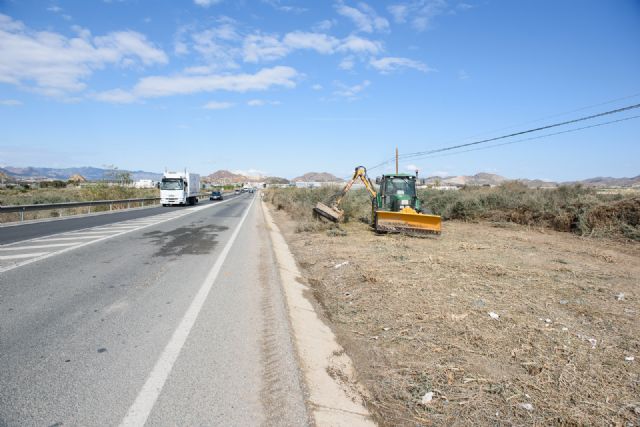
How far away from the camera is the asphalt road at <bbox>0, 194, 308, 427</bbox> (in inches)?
125

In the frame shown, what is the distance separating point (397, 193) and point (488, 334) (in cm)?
1227

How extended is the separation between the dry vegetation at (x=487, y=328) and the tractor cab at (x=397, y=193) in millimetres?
4281

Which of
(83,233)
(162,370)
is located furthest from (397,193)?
(162,370)

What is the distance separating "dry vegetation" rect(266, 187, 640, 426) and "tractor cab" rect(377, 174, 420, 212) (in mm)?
4281

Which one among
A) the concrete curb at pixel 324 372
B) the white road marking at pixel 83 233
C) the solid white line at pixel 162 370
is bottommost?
the concrete curb at pixel 324 372

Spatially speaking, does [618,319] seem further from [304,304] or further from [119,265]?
[119,265]

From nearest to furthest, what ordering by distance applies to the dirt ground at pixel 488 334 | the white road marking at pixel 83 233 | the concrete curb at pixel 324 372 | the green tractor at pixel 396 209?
the concrete curb at pixel 324 372 → the dirt ground at pixel 488 334 → the white road marking at pixel 83 233 → the green tractor at pixel 396 209

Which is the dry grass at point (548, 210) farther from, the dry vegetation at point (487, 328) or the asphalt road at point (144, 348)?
the asphalt road at point (144, 348)

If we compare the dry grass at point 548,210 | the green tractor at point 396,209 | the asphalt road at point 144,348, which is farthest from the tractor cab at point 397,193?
the asphalt road at point 144,348

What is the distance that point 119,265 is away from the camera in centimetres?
879

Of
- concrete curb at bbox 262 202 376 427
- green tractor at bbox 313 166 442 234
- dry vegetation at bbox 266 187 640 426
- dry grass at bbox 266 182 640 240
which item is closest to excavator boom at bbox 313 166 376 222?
green tractor at bbox 313 166 442 234

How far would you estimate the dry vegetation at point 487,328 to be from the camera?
355cm

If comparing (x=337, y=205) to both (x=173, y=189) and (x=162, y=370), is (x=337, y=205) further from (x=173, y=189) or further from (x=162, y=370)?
(x=173, y=189)

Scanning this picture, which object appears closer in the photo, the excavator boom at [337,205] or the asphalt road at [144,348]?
the asphalt road at [144,348]
